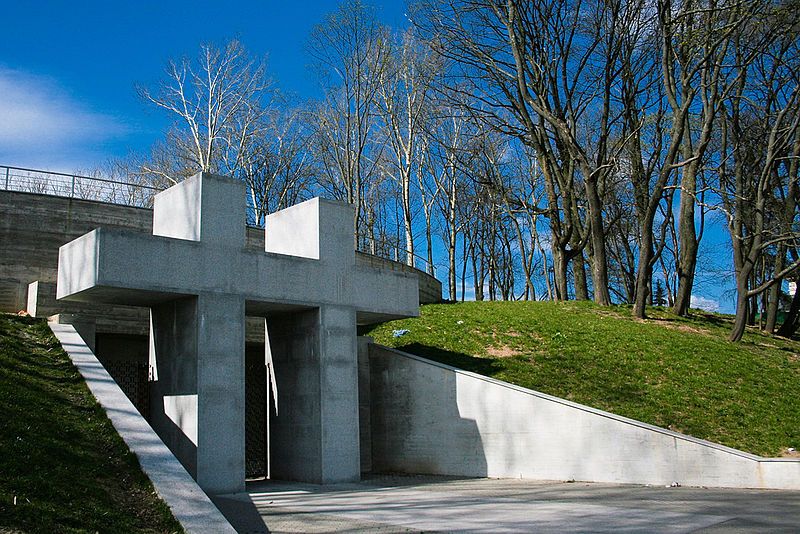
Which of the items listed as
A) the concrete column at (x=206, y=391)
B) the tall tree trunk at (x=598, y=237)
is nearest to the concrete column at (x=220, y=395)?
the concrete column at (x=206, y=391)

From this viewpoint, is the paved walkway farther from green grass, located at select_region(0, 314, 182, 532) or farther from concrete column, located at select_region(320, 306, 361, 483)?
green grass, located at select_region(0, 314, 182, 532)

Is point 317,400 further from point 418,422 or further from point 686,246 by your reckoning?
point 686,246

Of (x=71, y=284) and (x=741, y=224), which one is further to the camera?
(x=741, y=224)

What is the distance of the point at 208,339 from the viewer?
1421 centimetres

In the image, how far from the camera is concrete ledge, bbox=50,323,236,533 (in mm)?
8031

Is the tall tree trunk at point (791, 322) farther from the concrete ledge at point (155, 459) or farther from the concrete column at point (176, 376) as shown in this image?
the concrete ledge at point (155, 459)

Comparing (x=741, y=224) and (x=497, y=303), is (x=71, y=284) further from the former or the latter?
(x=741, y=224)

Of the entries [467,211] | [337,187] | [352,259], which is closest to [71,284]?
[352,259]

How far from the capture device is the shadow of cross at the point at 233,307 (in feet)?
45.1

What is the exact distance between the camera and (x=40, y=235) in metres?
18.2

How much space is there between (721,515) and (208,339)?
9.04 meters

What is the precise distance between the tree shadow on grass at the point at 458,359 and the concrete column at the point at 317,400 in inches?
154

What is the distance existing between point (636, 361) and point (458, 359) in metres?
4.53

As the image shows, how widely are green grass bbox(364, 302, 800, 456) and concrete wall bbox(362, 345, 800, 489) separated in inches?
44.4
